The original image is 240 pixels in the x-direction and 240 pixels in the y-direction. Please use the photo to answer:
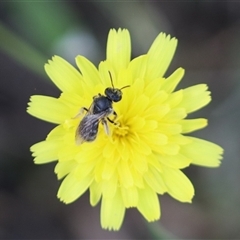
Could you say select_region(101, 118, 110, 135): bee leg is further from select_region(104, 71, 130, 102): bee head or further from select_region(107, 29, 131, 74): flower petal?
select_region(107, 29, 131, 74): flower petal

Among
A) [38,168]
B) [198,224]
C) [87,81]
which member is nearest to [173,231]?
[198,224]

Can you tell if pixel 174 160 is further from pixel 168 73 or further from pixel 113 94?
pixel 168 73

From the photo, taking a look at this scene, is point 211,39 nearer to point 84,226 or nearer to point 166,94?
point 166,94

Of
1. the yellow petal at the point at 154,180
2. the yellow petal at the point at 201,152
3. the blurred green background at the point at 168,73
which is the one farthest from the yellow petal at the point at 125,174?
the blurred green background at the point at 168,73

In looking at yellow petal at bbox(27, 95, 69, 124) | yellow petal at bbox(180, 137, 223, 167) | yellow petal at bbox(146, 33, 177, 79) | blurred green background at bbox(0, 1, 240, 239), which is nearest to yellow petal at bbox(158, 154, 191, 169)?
yellow petal at bbox(180, 137, 223, 167)

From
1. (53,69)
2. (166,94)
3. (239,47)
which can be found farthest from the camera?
(239,47)

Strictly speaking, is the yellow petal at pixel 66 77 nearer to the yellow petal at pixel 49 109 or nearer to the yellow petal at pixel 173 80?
the yellow petal at pixel 49 109

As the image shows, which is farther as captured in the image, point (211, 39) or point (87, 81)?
point (211, 39)

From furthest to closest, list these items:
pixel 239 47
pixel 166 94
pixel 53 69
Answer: pixel 239 47, pixel 53 69, pixel 166 94
